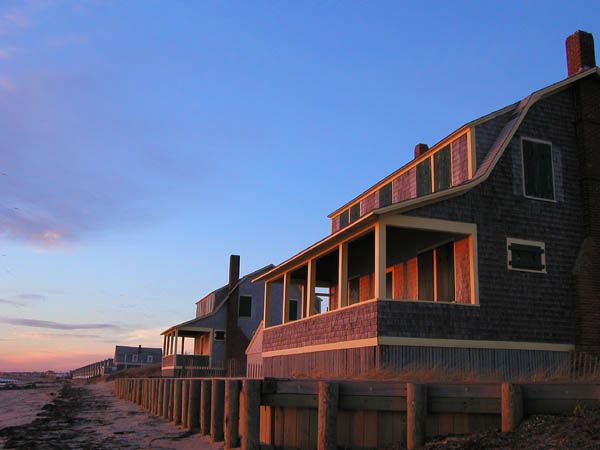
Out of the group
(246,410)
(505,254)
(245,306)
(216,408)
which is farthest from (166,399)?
(245,306)

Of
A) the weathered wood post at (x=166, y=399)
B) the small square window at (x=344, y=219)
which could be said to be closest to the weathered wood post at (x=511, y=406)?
the weathered wood post at (x=166, y=399)

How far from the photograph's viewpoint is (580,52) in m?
20.0

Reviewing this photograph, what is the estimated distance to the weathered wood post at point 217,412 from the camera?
11.9 meters

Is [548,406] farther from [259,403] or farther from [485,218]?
[485,218]

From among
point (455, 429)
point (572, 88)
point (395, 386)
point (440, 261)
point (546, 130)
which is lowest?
point (455, 429)

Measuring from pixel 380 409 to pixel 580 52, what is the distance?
16057 mm

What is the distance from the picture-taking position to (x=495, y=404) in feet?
28.8

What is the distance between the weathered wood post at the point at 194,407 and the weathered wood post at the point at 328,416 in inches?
225

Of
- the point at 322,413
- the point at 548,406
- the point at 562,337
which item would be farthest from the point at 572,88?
the point at 322,413

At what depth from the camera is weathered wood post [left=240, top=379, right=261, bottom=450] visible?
9.78 metres

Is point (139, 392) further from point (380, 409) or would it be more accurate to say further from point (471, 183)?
point (380, 409)

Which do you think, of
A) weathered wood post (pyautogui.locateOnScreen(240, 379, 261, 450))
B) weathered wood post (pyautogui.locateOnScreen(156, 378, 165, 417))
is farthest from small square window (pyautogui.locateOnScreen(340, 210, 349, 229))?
weathered wood post (pyautogui.locateOnScreen(240, 379, 261, 450))

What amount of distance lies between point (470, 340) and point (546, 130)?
23.5 ft

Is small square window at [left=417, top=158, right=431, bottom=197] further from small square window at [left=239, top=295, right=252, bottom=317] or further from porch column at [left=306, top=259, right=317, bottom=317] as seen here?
small square window at [left=239, top=295, right=252, bottom=317]
